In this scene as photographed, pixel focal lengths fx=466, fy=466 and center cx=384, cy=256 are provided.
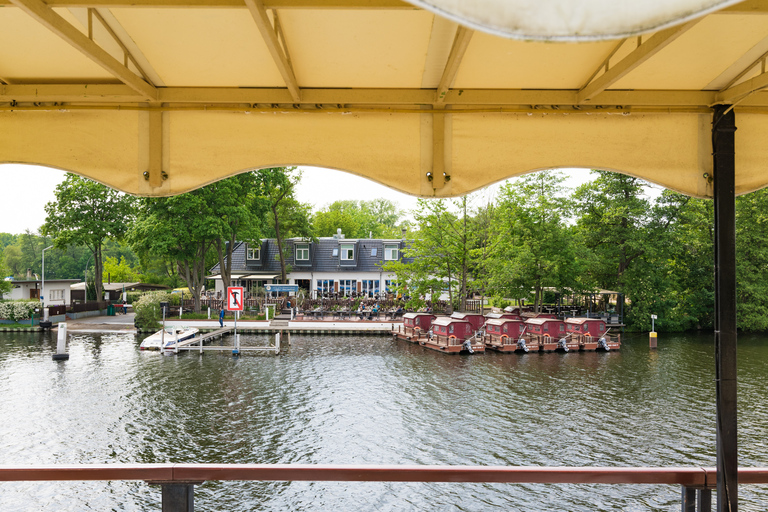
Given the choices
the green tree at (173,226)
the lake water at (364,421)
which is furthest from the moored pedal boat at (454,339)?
the green tree at (173,226)

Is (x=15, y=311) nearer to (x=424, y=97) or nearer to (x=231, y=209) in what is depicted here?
(x=231, y=209)

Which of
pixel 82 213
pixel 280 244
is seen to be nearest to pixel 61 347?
pixel 82 213

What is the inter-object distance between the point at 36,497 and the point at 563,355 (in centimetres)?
1719

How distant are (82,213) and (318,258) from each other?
15208 millimetres

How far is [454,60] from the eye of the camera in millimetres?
2709

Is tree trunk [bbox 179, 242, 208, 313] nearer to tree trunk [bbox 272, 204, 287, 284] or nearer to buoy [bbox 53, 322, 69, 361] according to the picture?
tree trunk [bbox 272, 204, 287, 284]

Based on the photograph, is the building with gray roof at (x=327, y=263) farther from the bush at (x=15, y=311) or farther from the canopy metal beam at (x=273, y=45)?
the canopy metal beam at (x=273, y=45)

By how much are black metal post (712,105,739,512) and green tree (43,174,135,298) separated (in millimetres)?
30326

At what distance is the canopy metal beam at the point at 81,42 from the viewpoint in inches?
85.7

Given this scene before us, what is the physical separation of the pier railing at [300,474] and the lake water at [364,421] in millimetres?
6061

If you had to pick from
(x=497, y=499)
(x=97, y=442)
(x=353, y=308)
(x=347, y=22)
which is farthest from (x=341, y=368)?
(x=347, y=22)

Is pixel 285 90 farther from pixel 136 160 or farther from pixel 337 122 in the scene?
pixel 136 160

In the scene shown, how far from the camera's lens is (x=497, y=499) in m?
7.91

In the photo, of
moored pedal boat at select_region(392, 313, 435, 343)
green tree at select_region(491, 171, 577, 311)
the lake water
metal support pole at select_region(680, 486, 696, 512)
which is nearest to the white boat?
the lake water
